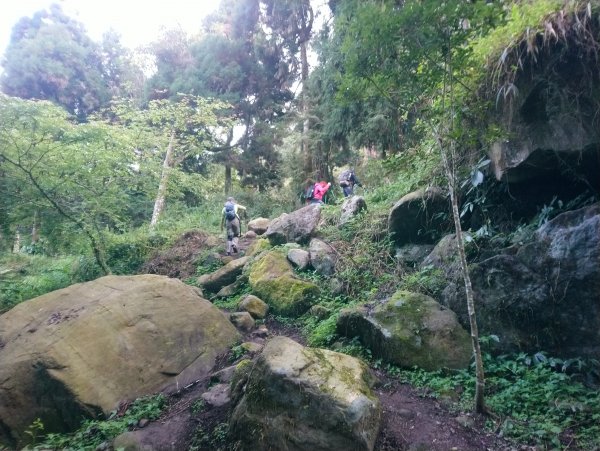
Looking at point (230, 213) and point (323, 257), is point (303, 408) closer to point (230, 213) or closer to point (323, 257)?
point (323, 257)

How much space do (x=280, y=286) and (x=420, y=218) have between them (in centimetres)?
299

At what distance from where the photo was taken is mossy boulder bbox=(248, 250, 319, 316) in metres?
7.10

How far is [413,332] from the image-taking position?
15.4 feet

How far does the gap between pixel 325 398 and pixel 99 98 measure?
2542 cm

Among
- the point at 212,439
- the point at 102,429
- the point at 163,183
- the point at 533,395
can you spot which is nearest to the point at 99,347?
the point at 102,429

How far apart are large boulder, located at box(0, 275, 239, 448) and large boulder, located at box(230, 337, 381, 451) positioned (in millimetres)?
2235

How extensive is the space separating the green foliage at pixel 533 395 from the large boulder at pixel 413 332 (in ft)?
0.60

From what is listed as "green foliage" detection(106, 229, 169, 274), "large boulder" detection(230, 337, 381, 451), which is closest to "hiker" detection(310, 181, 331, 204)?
"green foliage" detection(106, 229, 169, 274)

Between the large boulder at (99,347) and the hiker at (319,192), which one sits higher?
the hiker at (319,192)

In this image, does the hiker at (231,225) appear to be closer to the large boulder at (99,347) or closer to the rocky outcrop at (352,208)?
the rocky outcrop at (352,208)

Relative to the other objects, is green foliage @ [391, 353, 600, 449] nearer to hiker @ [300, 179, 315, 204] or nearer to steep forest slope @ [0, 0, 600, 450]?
steep forest slope @ [0, 0, 600, 450]

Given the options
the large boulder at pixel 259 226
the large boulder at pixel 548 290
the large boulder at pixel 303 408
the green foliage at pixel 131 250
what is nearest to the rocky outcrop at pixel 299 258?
the large boulder at pixel 548 290

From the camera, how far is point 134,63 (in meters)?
23.2

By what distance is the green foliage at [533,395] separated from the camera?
3.19 meters
